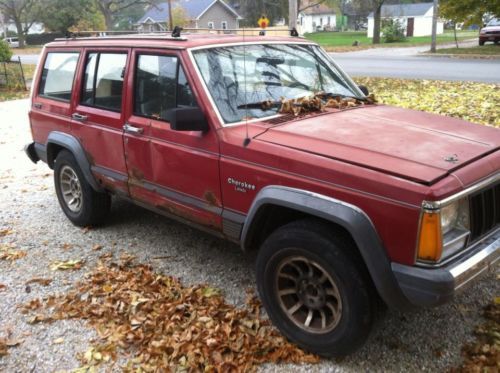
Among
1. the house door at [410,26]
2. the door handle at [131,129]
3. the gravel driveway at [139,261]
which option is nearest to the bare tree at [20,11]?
the house door at [410,26]

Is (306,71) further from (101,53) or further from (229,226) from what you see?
(101,53)

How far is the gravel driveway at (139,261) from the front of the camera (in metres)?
3.19

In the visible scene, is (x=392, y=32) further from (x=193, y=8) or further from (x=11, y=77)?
(x=11, y=77)

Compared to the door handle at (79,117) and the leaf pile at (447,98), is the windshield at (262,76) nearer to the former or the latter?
the door handle at (79,117)

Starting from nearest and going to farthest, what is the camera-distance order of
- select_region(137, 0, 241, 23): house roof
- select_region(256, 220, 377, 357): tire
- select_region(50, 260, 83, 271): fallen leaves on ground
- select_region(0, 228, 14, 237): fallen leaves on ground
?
select_region(256, 220, 377, 357): tire
select_region(50, 260, 83, 271): fallen leaves on ground
select_region(0, 228, 14, 237): fallen leaves on ground
select_region(137, 0, 241, 23): house roof

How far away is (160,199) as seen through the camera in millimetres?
4121

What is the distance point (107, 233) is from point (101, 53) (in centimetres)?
182

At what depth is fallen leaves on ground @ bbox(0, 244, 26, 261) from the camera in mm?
4785

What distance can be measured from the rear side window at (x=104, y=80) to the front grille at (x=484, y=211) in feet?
9.67

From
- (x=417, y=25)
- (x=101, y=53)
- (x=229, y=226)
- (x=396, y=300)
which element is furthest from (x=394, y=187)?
(x=417, y=25)

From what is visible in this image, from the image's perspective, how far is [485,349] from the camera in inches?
122

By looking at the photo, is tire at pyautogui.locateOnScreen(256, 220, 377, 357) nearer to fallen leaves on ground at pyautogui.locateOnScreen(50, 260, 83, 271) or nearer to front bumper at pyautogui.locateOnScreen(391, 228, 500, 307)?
front bumper at pyautogui.locateOnScreen(391, 228, 500, 307)

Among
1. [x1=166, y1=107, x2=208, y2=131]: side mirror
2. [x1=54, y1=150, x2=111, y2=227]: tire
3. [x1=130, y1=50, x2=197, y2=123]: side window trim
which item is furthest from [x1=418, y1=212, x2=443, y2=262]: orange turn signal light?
[x1=54, y1=150, x2=111, y2=227]: tire

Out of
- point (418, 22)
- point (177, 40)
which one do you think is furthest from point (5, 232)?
point (418, 22)
